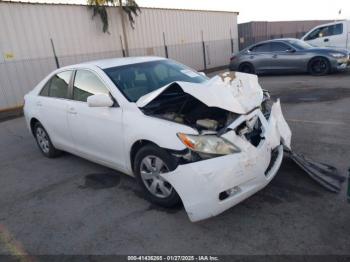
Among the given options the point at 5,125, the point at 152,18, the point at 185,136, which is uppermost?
the point at 152,18

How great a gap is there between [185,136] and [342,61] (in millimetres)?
10261

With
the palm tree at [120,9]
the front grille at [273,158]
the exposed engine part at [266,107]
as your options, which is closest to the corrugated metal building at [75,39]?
the palm tree at [120,9]

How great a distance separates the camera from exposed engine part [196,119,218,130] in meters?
3.22

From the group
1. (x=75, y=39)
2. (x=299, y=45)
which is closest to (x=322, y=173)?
(x=299, y=45)

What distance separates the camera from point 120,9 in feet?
48.1

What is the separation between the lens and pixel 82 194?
4121 millimetres

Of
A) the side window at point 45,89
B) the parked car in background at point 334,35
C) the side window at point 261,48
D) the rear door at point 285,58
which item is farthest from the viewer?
the parked car in background at point 334,35

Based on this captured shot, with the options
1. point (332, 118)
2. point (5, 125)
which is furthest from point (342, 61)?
point (5, 125)

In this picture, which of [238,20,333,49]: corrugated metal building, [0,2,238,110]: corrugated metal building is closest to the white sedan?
[0,2,238,110]: corrugated metal building

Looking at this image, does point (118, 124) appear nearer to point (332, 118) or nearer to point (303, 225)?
point (303, 225)

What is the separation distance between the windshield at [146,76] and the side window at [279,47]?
8.53 meters

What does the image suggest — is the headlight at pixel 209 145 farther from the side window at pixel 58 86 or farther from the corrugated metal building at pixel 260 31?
the corrugated metal building at pixel 260 31

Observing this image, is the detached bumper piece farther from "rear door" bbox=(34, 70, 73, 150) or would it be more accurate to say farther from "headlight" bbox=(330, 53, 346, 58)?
"headlight" bbox=(330, 53, 346, 58)

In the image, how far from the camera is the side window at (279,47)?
39.7ft
